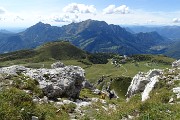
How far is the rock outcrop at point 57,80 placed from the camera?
3359 cm

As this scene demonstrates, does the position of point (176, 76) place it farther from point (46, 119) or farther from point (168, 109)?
point (46, 119)

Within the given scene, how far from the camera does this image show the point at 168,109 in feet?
66.7

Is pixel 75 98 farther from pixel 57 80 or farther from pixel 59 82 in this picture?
pixel 57 80

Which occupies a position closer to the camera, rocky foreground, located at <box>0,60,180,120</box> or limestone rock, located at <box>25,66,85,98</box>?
rocky foreground, located at <box>0,60,180,120</box>

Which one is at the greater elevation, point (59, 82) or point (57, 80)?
point (57, 80)

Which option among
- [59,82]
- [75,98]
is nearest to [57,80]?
[59,82]

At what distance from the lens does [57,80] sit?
37.4 metres

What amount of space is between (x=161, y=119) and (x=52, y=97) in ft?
58.9

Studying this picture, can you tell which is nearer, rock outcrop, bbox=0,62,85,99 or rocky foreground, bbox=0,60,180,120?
rocky foreground, bbox=0,60,180,120

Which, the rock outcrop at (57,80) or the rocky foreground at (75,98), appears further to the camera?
the rock outcrop at (57,80)

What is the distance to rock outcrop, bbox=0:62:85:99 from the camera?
110ft

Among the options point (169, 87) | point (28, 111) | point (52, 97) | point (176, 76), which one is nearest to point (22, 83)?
point (52, 97)

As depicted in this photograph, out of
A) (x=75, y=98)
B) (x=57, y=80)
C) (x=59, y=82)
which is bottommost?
(x=75, y=98)

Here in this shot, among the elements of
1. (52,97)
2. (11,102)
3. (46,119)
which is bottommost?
(52,97)
